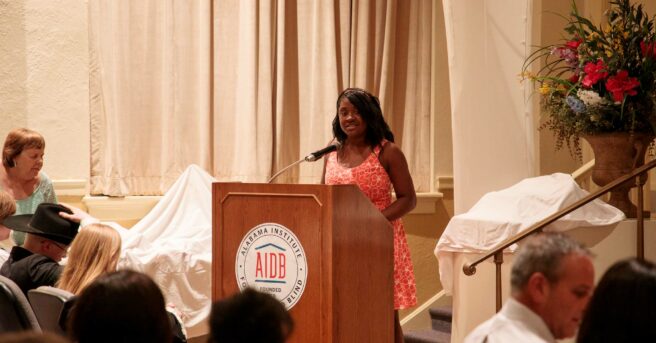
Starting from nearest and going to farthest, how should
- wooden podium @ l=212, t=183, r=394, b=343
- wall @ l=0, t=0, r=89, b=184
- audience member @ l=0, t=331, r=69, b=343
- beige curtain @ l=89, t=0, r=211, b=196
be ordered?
audience member @ l=0, t=331, r=69, b=343 < wooden podium @ l=212, t=183, r=394, b=343 < wall @ l=0, t=0, r=89, b=184 < beige curtain @ l=89, t=0, r=211, b=196

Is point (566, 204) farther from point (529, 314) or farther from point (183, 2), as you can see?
point (183, 2)

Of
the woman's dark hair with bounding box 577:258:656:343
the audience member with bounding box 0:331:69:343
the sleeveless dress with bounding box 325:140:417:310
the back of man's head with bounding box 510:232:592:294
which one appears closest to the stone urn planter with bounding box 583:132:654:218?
the sleeveless dress with bounding box 325:140:417:310

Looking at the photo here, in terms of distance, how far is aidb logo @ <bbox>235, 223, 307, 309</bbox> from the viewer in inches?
135

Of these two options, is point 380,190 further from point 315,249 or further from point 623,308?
point 623,308

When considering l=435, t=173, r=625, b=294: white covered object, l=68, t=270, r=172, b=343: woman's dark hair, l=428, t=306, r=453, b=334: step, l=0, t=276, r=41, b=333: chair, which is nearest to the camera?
l=68, t=270, r=172, b=343: woman's dark hair

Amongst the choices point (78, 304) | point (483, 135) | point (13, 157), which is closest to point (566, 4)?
point (483, 135)

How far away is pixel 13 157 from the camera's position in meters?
4.80

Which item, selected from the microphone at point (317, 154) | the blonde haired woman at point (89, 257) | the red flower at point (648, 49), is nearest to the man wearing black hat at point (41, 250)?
the blonde haired woman at point (89, 257)

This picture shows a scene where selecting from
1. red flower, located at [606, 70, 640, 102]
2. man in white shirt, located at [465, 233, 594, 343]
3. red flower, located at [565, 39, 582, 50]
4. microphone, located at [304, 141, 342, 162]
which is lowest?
man in white shirt, located at [465, 233, 594, 343]

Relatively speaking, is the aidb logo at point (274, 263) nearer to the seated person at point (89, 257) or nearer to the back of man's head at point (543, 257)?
the seated person at point (89, 257)

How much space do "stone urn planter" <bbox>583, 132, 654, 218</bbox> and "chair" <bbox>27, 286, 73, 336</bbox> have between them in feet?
8.88

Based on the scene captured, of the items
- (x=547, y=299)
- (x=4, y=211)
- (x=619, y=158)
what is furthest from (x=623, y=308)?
(x=4, y=211)

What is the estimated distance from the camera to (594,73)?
4.37 m

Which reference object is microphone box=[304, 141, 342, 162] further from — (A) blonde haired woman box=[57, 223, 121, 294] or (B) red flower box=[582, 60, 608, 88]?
(B) red flower box=[582, 60, 608, 88]
